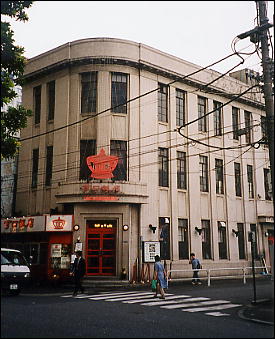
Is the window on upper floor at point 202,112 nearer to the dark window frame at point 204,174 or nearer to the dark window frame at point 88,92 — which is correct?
the dark window frame at point 204,174

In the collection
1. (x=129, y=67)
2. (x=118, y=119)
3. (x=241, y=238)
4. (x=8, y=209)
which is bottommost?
(x=241, y=238)

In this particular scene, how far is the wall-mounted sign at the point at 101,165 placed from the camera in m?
22.8

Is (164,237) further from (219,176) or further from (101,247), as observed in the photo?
(219,176)

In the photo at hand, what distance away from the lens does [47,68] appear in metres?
26.5

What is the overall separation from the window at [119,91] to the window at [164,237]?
7.34 metres

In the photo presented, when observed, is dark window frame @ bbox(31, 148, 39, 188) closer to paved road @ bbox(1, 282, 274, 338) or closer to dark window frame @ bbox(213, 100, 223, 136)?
paved road @ bbox(1, 282, 274, 338)

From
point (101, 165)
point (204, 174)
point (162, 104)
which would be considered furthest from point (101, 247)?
point (162, 104)

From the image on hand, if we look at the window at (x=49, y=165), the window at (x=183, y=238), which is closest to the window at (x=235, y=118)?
the window at (x=183, y=238)

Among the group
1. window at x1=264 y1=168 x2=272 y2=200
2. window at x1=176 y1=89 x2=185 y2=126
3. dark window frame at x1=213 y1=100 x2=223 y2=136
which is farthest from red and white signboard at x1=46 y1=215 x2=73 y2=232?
window at x1=264 y1=168 x2=272 y2=200

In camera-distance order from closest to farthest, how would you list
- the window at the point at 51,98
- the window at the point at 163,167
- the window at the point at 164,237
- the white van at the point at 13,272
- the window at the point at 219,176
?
1. the white van at the point at 13,272
2. the window at the point at 164,237
3. the window at the point at 163,167
4. the window at the point at 51,98
5. the window at the point at 219,176

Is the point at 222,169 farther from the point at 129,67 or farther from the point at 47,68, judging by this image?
the point at 47,68

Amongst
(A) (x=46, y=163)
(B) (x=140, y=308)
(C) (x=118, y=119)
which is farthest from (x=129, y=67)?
(B) (x=140, y=308)

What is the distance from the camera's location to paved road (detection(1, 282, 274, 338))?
9038mm

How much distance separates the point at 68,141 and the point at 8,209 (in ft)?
27.6
